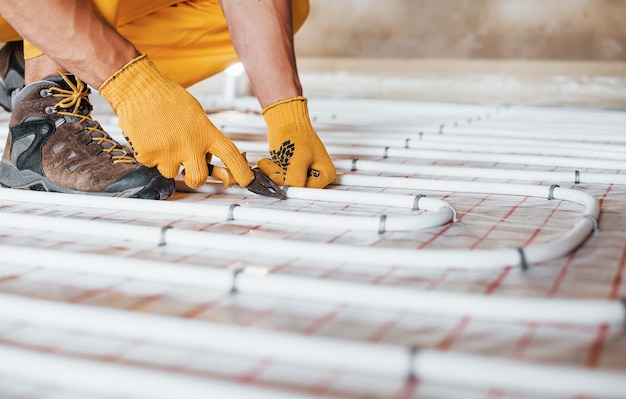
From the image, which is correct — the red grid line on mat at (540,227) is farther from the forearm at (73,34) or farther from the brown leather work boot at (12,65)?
the brown leather work boot at (12,65)

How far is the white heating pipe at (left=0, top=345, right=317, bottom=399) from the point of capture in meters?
0.76

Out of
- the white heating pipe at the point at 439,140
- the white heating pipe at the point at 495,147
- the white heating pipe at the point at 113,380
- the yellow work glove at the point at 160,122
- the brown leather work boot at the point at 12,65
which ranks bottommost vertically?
the white heating pipe at the point at 113,380

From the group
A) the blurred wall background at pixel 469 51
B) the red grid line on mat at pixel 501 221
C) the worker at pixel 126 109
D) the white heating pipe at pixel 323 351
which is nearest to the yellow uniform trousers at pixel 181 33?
the worker at pixel 126 109

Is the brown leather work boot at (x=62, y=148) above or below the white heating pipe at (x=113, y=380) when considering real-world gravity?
above

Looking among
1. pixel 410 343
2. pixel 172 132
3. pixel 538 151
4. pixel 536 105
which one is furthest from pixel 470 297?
pixel 536 105

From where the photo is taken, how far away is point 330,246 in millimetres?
1197

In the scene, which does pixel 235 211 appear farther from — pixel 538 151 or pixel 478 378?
pixel 538 151

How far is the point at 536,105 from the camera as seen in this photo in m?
3.64

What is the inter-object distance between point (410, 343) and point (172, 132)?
759mm

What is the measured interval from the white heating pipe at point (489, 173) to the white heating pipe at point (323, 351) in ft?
3.44

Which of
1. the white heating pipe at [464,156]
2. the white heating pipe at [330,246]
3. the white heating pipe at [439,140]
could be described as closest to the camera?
the white heating pipe at [330,246]

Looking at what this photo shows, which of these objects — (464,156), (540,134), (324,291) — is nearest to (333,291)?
(324,291)

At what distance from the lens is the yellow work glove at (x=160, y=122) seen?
1.49 meters

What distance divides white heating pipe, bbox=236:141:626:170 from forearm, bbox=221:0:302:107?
0.33 meters
